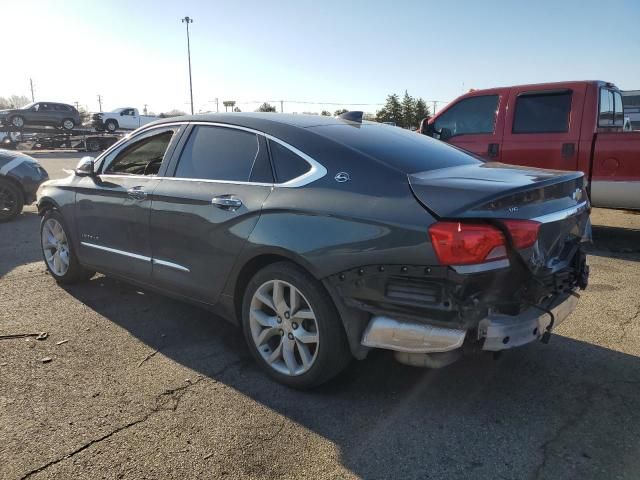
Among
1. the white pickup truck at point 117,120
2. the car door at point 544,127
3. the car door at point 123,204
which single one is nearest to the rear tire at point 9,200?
the car door at point 123,204

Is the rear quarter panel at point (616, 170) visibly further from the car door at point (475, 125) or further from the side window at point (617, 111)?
the car door at point (475, 125)

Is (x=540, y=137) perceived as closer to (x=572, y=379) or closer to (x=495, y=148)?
(x=495, y=148)

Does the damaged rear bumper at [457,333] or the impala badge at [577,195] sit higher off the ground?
the impala badge at [577,195]

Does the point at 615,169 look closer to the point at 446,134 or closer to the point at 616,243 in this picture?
the point at 616,243

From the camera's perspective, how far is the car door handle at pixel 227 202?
342 centimetres

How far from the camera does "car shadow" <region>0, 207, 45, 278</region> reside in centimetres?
629

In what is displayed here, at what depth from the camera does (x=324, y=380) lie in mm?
3115

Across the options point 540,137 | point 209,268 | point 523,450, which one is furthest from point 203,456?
point 540,137

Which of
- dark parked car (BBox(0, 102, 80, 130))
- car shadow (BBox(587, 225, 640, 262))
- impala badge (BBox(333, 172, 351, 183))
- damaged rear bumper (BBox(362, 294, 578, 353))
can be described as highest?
dark parked car (BBox(0, 102, 80, 130))

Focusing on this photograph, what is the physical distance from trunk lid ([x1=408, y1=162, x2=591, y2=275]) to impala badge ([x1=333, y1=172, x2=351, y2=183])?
35cm

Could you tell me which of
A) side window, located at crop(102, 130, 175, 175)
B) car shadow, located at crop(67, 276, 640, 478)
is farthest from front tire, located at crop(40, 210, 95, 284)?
car shadow, located at crop(67, 276, 640, 478)

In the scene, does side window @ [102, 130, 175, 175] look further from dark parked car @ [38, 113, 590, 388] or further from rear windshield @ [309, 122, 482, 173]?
rear windshield @ [309, 122, 482, 173]

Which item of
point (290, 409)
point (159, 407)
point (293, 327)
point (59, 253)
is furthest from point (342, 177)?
point (59, 253)

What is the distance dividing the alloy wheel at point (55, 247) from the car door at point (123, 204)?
440 mm
